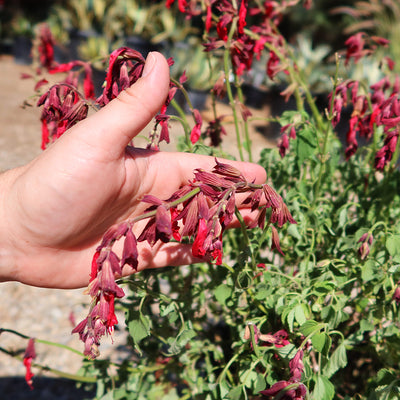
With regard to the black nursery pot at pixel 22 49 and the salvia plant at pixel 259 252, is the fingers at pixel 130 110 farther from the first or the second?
the black nursery pot at pixel 22 49

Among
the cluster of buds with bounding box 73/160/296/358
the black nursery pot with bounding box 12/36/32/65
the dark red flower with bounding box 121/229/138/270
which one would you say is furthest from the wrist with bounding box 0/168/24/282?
the black nursery pot with bounding box 12/36/32/65

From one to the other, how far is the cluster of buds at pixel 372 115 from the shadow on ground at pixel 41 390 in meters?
1.63

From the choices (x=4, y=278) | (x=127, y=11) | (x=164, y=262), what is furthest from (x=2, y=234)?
(x=127, y=11)

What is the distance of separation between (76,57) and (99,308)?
7.63 meters

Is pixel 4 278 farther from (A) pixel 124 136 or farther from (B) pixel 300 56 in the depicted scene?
(B) pixel 300 56

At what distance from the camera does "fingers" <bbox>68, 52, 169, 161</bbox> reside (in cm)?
103

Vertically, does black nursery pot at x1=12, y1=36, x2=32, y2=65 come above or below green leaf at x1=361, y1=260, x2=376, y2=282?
below

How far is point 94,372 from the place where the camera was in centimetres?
152

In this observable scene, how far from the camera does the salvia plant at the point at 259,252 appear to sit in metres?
0.90

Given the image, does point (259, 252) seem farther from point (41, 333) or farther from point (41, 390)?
point (41, 333)

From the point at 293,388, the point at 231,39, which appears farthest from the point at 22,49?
the point at 293,388

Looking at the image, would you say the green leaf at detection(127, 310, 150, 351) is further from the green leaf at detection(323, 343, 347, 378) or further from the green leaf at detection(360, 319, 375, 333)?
the green leaf at detection(360, 319, 375, 333)

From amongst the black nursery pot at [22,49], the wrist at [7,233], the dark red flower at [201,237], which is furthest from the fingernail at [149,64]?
the black nursery pot at [22,49]

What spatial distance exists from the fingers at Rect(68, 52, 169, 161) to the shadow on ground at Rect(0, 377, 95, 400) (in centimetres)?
146
